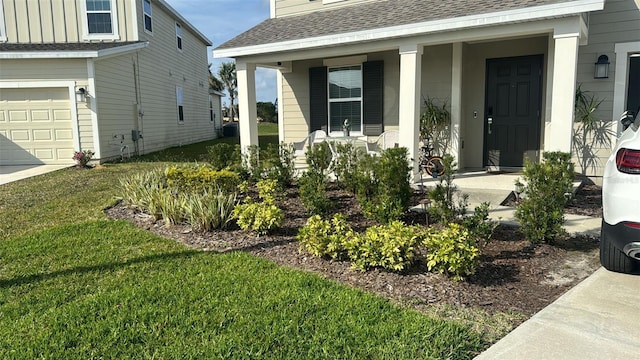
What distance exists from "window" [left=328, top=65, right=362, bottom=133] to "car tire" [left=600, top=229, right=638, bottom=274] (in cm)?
654

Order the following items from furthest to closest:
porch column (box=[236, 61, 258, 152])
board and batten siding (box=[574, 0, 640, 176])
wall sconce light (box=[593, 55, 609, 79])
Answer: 1. porch column (box=[236, 61, 258, 152])
2. wall sconce light (box=[593, 55, 609, 79])
3. board and batten siding (box=[574, 0, 640, 176])

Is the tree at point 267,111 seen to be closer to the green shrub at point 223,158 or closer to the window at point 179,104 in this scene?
the window at point 179,104

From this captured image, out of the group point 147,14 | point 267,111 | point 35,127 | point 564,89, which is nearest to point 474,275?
point 564,89

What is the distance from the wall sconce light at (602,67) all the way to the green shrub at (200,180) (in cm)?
618

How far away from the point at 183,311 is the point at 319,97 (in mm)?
7584

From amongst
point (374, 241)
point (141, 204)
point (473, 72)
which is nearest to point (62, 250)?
point (141, 204)

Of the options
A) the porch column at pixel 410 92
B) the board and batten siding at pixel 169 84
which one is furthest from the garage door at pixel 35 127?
the porch column at pixel 410 92

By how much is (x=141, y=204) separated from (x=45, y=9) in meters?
11.5

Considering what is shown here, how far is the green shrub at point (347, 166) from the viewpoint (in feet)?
21.5

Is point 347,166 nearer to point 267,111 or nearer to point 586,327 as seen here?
point 586,327

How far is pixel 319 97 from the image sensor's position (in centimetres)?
1011

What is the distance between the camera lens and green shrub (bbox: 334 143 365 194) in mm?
6551

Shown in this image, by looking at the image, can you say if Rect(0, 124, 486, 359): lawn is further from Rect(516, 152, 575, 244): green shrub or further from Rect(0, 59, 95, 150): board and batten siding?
Rect(0, 59, 95, 150): board and batten siding

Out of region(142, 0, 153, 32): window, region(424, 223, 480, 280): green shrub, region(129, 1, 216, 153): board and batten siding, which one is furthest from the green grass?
region(142, 0, 153, 32): window
